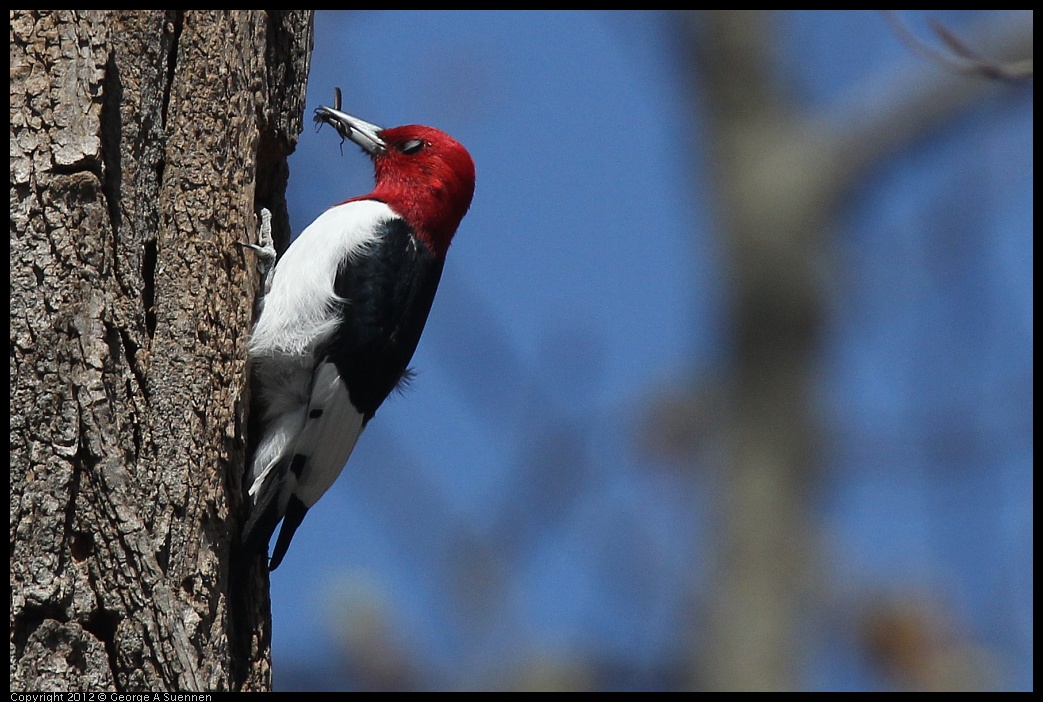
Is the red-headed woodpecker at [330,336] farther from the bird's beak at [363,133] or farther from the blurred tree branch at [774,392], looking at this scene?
the blurred tree branch at [774,392]

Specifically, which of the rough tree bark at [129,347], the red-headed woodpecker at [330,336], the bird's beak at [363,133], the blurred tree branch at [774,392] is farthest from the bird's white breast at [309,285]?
the blurred tree branch at [774,392]

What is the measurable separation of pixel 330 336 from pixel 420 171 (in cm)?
108

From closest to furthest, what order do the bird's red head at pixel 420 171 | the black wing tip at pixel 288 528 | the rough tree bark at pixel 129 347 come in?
1. the rough tree bark at pixel 129 347
2. the black wing tip at pixel 288 528
3. the bird's red head at pixel 420 171

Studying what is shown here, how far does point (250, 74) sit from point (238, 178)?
0.30 metres

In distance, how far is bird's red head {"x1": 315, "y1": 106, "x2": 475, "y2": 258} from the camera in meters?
4.54

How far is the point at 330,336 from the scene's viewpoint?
3859 mm

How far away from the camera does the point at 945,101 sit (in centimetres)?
441

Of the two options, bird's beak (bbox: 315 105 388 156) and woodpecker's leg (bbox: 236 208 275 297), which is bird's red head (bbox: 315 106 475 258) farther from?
woodpecker's leg (bbox: 236 208 275 297)

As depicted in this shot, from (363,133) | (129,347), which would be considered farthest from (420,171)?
(129,347)

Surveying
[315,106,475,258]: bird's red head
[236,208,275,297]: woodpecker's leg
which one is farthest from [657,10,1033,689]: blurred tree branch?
[236,208,275,297]: woodpecker's leg

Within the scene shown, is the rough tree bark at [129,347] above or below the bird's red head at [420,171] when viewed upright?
below

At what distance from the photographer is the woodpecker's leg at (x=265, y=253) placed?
11.7 feet

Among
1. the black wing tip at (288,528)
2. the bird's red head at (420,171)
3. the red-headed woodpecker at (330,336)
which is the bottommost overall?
the black wing tip at (288,528)

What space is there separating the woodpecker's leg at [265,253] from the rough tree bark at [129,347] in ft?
0.78
